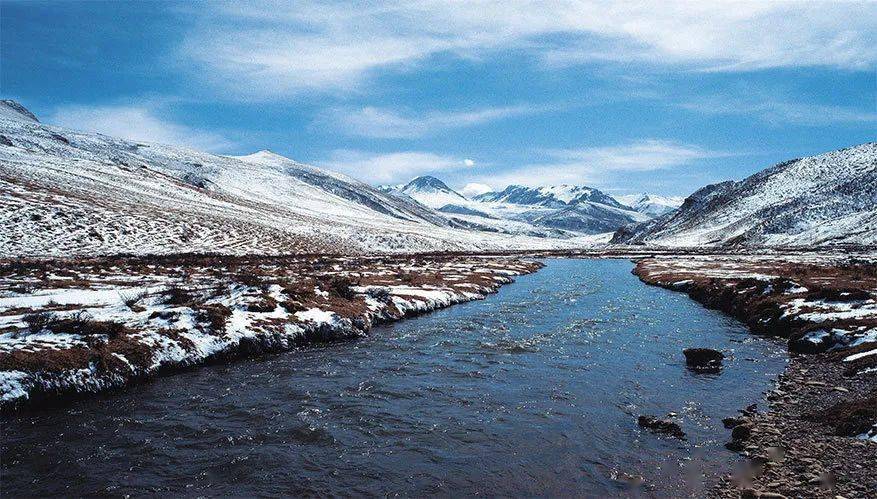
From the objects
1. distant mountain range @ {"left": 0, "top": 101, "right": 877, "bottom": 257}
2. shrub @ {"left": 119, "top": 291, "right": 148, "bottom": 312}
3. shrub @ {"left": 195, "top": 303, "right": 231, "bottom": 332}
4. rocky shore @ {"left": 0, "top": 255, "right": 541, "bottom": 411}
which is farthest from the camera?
distant mountain range @ {"left": 0, "top": 101, "right": 877, "bottom": 257}

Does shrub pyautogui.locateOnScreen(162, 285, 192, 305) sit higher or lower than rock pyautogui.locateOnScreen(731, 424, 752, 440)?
higher

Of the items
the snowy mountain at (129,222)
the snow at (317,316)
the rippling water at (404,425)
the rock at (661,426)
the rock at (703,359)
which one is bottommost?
the rippling water at (404,425)

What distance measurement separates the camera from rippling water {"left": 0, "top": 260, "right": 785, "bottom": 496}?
1098 cm

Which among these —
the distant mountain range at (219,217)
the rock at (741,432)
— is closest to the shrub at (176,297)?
the rock at (741,432)

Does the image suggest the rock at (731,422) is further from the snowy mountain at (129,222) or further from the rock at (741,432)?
the snowy mountain at (129,222)

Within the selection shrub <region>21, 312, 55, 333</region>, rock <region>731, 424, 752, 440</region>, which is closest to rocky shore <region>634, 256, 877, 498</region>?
rock <region>731, 424, 752, 440</region>

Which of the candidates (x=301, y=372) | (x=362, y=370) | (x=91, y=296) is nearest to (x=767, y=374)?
(x=362, y=370)

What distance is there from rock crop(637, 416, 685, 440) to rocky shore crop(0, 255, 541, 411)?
1497cm

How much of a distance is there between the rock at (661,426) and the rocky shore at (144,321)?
14973 mm

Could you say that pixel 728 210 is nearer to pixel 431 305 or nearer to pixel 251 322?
pixel 431 305

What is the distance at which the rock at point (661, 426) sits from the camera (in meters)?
13.3

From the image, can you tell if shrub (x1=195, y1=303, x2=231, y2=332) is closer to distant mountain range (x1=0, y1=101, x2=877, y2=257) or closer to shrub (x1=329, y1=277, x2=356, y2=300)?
shrub (x1=329, y1=277, x2=356, y2=300)

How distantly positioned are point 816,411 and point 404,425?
38.1 ft

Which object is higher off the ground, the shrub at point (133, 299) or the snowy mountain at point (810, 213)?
the snowy mountain at point (810, 213)
